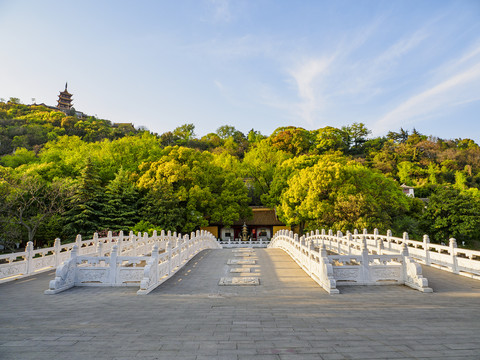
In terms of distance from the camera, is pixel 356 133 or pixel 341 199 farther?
pixel 356 133

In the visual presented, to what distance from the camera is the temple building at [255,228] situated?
3434 centimetres

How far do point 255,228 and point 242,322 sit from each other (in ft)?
101

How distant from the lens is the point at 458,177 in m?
45.1

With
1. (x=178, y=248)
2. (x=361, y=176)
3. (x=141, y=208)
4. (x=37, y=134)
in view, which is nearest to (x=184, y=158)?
(x=141, y=208)

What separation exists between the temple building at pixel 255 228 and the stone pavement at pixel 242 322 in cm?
2587

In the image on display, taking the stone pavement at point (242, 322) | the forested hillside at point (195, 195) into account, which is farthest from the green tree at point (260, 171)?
the stone pavement at point (242, 322)

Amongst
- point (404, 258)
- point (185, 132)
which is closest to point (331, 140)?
point (185, 132)

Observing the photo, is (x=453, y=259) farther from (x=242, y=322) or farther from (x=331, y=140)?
(x=331, y=140)

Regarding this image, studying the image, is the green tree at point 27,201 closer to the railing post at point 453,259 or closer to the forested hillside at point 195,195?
the forested hillside at point 195,195

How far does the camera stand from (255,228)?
35.6 meters

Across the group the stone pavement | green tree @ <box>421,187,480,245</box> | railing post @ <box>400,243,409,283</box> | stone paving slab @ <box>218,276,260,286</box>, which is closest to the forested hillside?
green tree @ <box>421,187,480,245</box>

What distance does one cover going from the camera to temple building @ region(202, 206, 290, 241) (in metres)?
34.3

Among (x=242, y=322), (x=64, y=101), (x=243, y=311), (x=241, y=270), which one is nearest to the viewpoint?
(x=242, y=322)

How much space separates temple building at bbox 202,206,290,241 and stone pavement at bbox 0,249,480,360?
25.9 meters
